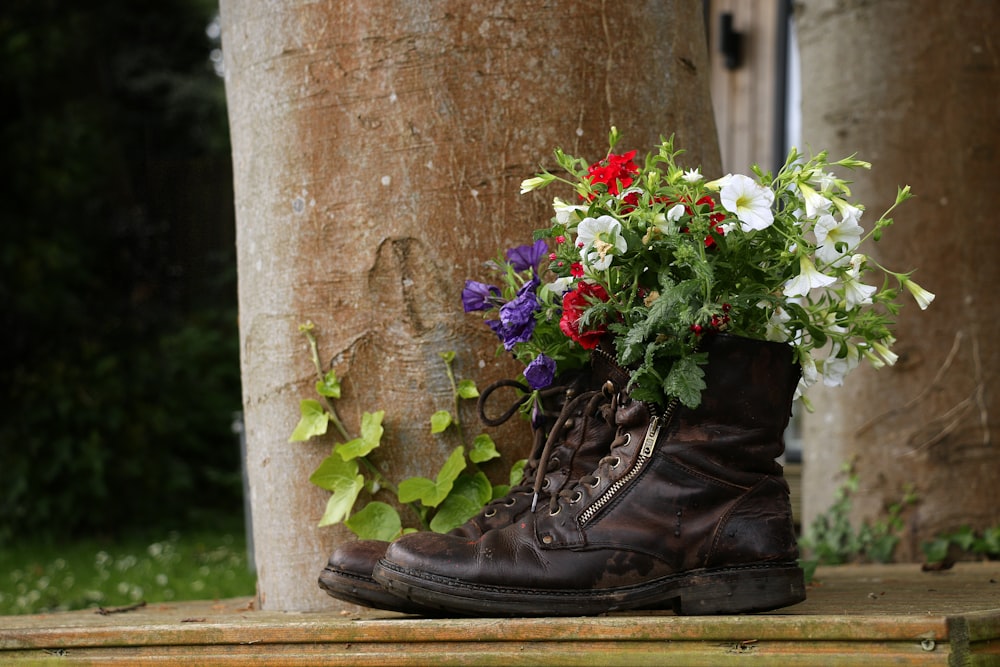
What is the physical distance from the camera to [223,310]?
1048cm

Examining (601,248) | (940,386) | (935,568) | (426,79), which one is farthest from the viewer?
(940,386)

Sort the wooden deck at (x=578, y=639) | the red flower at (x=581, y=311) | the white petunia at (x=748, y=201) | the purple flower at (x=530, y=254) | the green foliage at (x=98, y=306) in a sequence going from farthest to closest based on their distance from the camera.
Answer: the green foliage at (x=98, y=306), the purple flower at (x=530, y=254), the red flower at (x=581, y=311), the white petunia at (x=748, y=201), the wooden deck at (x=578, y=639)

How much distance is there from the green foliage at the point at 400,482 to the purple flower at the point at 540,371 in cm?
24

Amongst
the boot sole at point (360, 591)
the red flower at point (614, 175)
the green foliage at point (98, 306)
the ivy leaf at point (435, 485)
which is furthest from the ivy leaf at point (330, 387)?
the green foliage at point (98, 306)

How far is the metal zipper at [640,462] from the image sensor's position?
1.78 metres

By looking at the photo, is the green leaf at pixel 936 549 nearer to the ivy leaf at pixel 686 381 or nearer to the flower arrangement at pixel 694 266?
the flower arrangement at pixel 694 266

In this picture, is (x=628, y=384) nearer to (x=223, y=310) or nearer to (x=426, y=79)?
(x=426, y=79)

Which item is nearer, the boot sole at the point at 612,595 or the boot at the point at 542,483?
the boot sole at the point at 612,595

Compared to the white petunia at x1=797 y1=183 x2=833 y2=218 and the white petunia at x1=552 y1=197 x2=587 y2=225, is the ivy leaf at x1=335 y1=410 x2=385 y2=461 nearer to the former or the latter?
the white petunia at x1=552 y1=197 x2=587 y2=225

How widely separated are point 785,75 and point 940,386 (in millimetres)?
3540

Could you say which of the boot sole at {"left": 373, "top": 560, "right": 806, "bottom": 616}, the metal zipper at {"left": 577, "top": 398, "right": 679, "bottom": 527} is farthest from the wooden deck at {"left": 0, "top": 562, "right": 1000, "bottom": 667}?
the metal zipper at {"left": 577, "top": 398, "right": 679, "bottom": 527}

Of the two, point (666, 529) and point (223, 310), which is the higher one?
point (223, 310)

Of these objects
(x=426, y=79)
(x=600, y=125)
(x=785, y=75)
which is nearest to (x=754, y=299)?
(x=600, y=125)

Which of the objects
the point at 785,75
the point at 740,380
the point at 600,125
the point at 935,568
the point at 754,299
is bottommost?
the point at 935,568
